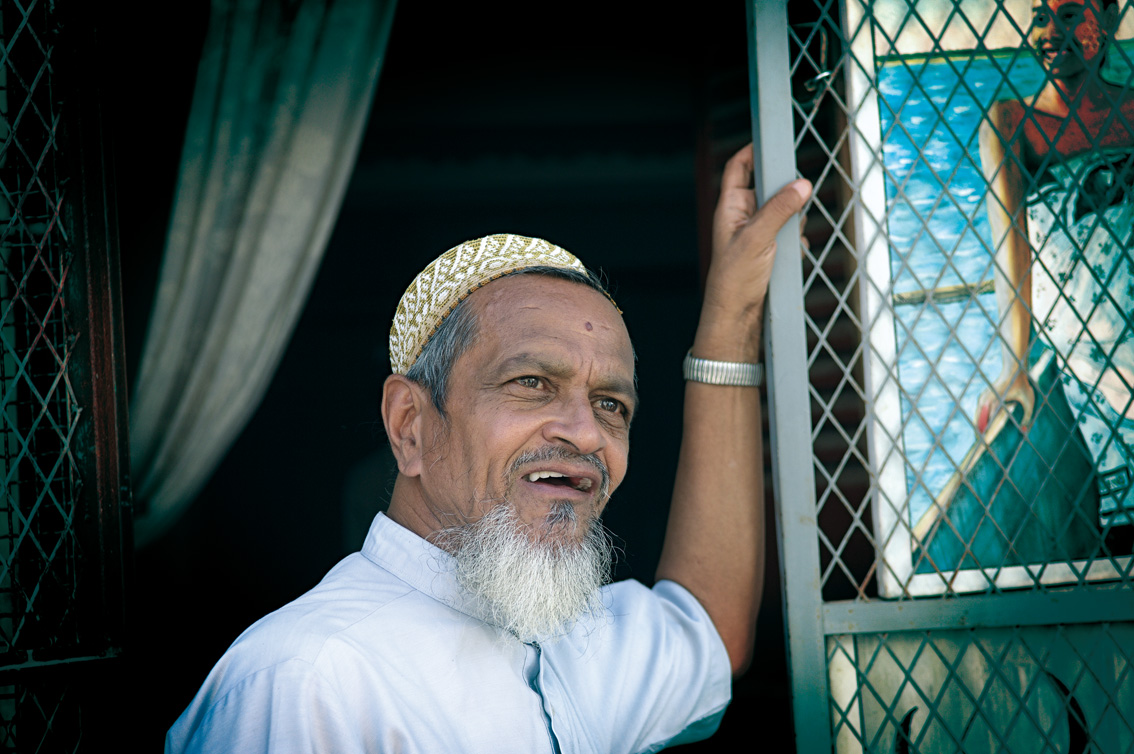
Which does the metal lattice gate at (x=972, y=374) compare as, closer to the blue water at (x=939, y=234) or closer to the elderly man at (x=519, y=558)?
the blue water at (x=939, y=234)

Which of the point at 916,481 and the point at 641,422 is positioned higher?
the point at 641,422

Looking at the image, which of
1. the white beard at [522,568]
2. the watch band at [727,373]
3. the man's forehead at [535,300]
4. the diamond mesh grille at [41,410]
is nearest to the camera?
the white beard at [522,568]

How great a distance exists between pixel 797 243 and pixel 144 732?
3361mm

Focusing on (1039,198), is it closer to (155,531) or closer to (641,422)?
(641,422)

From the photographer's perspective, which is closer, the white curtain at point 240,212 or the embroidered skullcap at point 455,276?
the embroidered skullcap at point 455,276

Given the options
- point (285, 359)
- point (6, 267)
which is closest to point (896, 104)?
point (6, 267)

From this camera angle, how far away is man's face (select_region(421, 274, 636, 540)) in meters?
1.81

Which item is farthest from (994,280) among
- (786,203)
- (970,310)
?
(786,203)

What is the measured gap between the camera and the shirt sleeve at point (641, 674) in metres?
1.93

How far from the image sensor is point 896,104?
2168 millimetres

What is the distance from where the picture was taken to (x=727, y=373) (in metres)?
2.20

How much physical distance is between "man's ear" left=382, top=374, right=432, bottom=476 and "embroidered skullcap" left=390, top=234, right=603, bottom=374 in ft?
0.23

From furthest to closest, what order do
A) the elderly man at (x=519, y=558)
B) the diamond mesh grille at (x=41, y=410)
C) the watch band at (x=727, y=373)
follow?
1. the diamond mesh grille at (x=41, y=410)
2. the watch band at (x=727, y=373)
3. the elderly man at (x=519, y=558)

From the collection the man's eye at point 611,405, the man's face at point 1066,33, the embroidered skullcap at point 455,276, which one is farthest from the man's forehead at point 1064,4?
the man's eye at point 611,405
